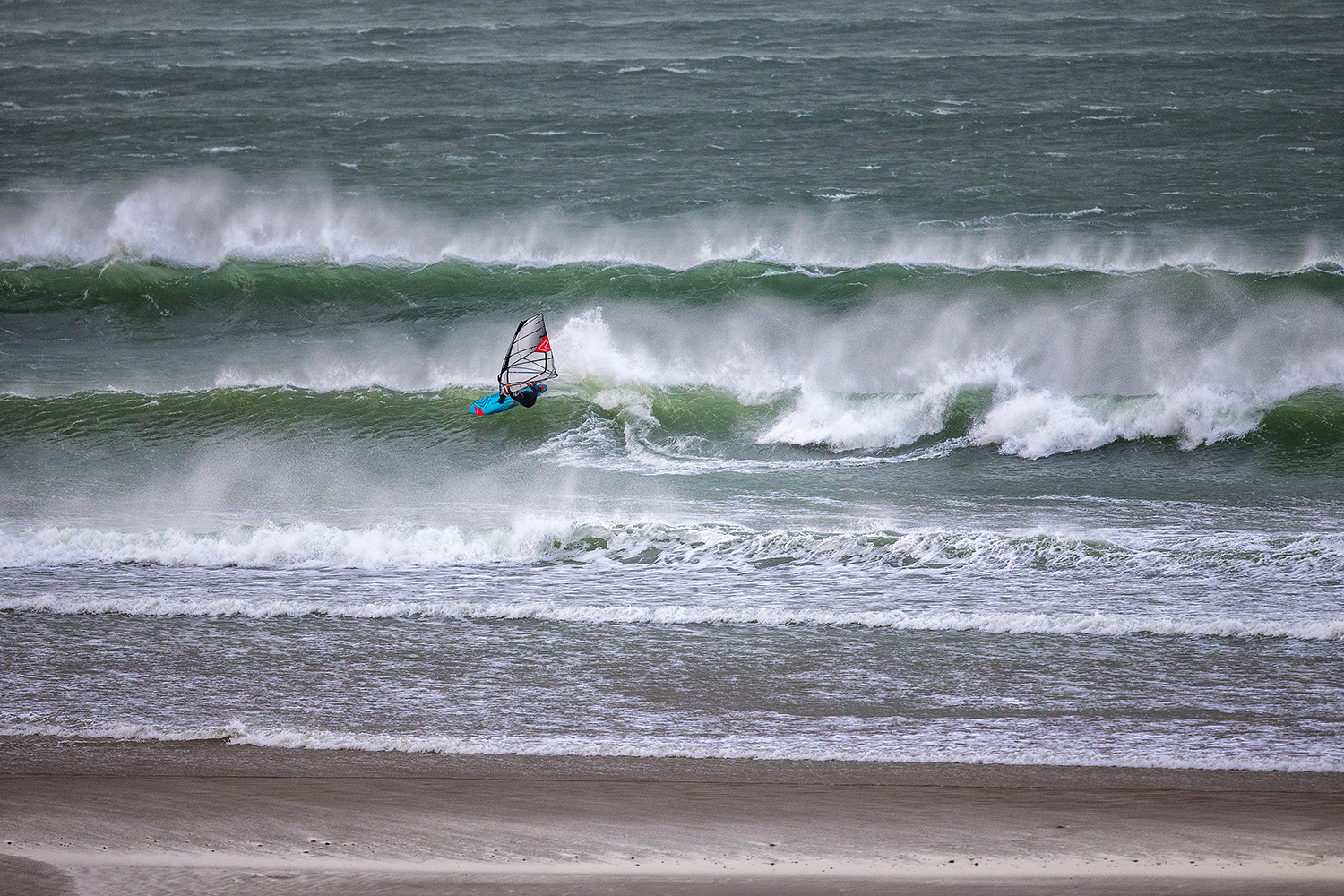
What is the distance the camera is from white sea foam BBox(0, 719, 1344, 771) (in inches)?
253

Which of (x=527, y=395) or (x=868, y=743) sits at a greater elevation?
(x=527, y=395)

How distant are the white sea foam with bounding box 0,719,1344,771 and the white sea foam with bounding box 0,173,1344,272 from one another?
10.8m

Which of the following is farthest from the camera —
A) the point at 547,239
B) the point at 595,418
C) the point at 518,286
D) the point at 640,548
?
the point at 547,239

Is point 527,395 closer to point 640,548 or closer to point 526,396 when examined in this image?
point 526,396

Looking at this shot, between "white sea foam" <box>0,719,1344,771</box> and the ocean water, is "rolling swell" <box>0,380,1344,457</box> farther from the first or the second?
"white sea foam" <box>0,719,1344,771</box>

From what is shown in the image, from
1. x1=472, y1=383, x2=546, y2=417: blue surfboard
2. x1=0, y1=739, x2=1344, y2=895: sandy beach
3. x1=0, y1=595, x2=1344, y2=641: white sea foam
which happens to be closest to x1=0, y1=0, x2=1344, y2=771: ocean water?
x1=0, y1=595, x2=1344, y2=641: white sea foam

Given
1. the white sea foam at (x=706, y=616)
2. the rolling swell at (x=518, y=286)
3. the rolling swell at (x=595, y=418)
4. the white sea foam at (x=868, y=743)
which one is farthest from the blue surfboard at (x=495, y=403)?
the rolling swell at (x=518, y=286)

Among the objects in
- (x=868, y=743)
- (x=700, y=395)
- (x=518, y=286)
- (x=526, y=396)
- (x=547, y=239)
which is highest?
(x=547, y=239)

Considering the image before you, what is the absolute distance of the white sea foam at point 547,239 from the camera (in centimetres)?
1688

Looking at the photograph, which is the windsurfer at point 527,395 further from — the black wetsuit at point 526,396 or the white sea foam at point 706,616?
the white sea foam at point 706,616

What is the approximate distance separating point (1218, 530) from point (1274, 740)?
3794mm

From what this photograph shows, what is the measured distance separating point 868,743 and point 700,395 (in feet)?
24.2

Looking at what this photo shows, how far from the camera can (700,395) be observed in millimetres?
13680

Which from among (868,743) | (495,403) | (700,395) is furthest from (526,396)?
(868,743)
